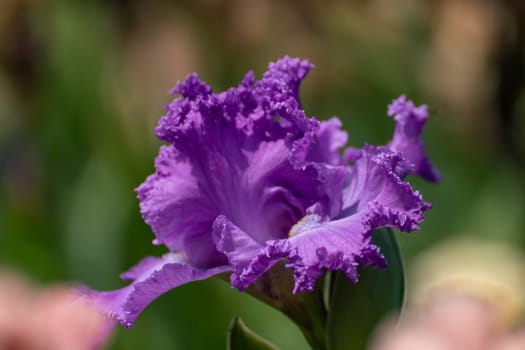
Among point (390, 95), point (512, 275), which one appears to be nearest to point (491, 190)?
point (390, 95)

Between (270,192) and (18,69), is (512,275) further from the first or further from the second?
(18,69)

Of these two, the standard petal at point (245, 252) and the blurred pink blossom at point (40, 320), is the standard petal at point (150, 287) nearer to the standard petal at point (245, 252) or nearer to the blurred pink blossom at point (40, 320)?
the standard petal at point (245, 252)

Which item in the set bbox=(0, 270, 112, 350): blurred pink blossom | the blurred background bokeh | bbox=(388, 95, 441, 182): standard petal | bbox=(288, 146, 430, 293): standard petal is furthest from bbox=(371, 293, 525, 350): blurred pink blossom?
the blurred background bokeh

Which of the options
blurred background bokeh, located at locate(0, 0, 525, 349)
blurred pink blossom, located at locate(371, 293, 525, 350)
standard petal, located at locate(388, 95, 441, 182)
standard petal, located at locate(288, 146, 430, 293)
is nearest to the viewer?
blurred pink blossom, located at locate(371, 293, 525, 350)

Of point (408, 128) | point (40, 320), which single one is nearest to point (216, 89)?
point (408, 128)

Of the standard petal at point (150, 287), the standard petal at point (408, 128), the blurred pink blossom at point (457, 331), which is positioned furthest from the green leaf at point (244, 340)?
the blurred pink blossom at point (457, 331)

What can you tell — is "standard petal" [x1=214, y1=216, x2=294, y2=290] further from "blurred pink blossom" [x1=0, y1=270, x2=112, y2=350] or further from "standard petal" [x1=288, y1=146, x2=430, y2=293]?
"blurred pink blossom" [x1=0, y1=270, x2=112, y2=350]
